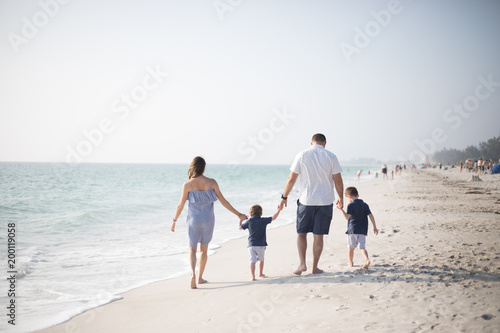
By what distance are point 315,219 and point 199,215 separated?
5.76 ft

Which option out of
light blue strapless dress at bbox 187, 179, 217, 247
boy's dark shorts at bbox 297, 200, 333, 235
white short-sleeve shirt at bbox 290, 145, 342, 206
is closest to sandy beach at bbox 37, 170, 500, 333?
boy's dark shorts at bbox 297, 200, 333, 235

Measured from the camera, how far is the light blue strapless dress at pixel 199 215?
4477mm

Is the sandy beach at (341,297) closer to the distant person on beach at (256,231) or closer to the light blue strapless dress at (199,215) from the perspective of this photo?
the distant person on beach at (256,231)

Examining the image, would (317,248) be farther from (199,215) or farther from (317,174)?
(199,215)

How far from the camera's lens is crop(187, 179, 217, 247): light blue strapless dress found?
4.48m

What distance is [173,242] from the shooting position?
361 inches

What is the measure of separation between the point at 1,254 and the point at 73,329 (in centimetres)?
582

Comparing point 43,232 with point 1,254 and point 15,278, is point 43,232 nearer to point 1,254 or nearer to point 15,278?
point 1,254

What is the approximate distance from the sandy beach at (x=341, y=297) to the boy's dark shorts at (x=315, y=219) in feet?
2.33

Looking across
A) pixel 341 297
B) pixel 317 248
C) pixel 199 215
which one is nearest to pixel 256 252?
pixel 317 248

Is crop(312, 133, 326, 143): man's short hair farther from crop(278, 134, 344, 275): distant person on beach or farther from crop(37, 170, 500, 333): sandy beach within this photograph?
crop(37, 170, 500, 333): sandy beach

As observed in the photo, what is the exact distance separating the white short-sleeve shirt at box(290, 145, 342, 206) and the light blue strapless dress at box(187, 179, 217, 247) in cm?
144

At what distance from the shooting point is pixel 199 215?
4484mm

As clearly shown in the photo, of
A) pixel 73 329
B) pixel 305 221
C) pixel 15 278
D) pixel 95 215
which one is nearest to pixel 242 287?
pixel 305 221
